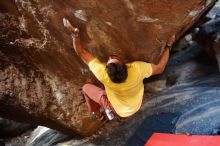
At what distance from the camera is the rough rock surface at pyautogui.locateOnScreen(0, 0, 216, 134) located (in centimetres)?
356

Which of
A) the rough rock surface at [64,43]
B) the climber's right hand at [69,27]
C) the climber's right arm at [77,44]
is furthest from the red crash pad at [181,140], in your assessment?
the climber's right hand at [69,27]

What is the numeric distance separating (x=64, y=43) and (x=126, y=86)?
103 cm

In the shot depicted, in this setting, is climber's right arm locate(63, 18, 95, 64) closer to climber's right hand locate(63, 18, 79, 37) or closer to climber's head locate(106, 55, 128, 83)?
climber's right hand locate(63, 18, 79, 37)

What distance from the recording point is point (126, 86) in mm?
3986

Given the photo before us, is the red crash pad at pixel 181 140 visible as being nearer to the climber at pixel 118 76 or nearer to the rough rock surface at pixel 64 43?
the climber at pixel 118 76

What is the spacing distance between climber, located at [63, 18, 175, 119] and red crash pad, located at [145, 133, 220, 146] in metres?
0.55

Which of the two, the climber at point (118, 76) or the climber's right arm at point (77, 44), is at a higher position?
the climber's right arm at point (77, 44)

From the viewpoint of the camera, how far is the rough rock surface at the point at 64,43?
356 centimetres

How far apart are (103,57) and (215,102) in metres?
1.80

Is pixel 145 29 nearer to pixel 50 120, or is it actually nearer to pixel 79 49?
pixel 79 49

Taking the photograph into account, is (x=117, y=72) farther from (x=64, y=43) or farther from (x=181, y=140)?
(x=181, y=140)

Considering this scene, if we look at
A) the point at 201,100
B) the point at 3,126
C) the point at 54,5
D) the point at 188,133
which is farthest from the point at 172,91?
the point at 3,126

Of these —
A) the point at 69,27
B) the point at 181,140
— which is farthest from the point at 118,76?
the point at 181,140

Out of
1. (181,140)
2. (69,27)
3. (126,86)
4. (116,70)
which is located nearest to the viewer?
(116,70)
